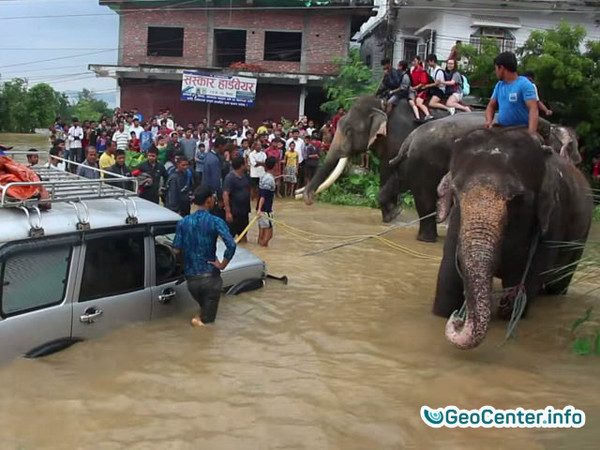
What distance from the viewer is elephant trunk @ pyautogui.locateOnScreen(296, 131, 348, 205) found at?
37.6 ft

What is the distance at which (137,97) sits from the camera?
96.9 ft

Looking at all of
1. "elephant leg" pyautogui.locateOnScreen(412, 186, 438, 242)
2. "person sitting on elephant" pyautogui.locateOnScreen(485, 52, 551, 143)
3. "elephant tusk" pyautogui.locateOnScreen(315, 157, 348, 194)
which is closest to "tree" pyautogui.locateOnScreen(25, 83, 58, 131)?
"elephant tusk" pyautogui.locateOnScreen(315, 157, 348, 194)

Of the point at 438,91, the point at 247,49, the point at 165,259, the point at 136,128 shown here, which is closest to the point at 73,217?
the point at 165,259

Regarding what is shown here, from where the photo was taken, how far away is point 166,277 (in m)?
6.38

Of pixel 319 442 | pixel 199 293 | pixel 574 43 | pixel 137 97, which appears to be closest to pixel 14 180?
pixel 199 293

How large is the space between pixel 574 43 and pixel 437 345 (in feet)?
52.9

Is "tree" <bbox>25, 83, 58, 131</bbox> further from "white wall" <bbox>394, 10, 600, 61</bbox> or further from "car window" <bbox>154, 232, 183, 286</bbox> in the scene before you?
"car window" <bbox>154, 232, 183, 286</bbox>

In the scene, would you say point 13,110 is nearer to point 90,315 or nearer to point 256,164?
point 256,164

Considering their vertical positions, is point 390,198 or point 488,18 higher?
point 488,18

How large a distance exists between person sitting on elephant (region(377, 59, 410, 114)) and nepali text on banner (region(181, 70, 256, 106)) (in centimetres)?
1469

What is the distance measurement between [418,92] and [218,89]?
50.1ft

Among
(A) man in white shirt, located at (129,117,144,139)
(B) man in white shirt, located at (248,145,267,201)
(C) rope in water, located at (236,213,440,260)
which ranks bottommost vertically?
(C) rope in water, located at (236,213,440,260)

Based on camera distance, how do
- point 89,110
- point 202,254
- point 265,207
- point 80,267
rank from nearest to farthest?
point 80,267
point 202,254
point 265,207
point 89,110

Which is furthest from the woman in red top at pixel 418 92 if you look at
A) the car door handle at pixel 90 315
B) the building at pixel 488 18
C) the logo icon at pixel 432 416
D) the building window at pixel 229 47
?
the building window at pixel 229 47
